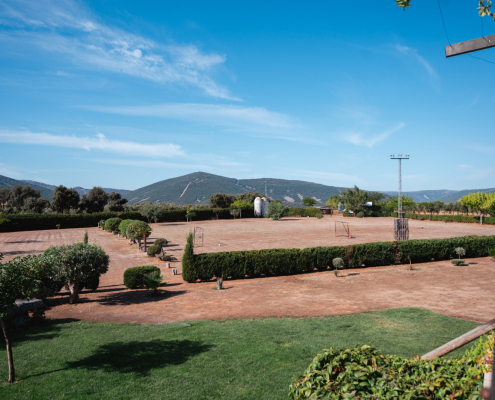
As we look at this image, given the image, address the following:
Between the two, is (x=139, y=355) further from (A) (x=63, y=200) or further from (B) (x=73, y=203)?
(B) (x=73, y=203)

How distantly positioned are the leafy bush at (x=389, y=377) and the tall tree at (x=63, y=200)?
214 feet

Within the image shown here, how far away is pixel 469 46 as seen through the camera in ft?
Answer: 12.6

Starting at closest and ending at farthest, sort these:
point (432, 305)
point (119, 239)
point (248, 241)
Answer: point (432, 305) < point (248, 241) < point (119, 239)

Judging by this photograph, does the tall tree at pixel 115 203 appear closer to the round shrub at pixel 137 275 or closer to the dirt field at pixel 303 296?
the dirt field at pixel 303 296

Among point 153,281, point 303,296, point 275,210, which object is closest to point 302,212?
point 275,210

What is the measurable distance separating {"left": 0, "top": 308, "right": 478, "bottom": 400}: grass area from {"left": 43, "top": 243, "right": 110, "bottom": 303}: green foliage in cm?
233

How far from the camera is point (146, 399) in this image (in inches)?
205

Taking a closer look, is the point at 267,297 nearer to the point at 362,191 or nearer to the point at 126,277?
the point at 126,277

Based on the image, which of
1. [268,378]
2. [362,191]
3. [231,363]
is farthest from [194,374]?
[362,191]

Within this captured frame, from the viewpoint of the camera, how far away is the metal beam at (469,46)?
12.1 feet

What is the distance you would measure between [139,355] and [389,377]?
580cm

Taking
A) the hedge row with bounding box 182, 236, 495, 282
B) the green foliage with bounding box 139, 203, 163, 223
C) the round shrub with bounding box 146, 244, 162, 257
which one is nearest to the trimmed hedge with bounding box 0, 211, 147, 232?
the green foliage with bounding box 139, 203, 163, 223

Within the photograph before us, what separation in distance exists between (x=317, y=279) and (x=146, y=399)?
12.7 m

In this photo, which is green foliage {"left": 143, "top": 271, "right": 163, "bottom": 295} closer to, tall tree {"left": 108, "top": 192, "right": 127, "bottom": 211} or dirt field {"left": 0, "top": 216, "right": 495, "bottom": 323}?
dirt field {"left": 0, "top": 216, "right": 495, "bottom": 323}
